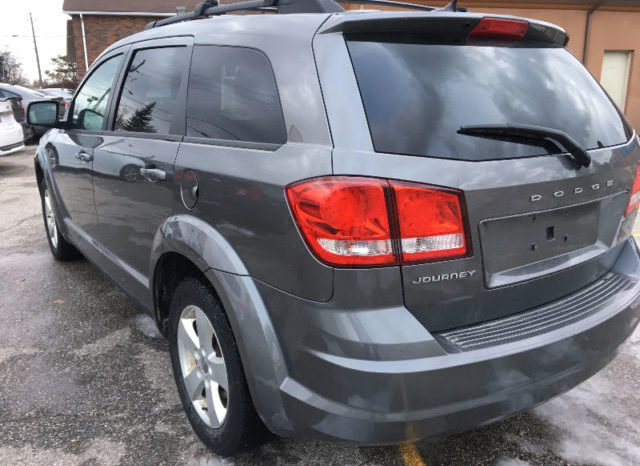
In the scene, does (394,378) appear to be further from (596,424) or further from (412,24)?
(596,424)

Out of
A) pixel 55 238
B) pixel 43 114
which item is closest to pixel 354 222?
pixel 43 114

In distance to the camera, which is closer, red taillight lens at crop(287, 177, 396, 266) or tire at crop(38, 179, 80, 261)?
red taillight lens at crop(287, 177, 396, 266)

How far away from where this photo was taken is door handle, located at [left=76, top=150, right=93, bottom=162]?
3.33 m

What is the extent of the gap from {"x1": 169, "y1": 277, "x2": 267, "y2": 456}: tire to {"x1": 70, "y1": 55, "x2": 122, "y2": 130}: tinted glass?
156 centimetres

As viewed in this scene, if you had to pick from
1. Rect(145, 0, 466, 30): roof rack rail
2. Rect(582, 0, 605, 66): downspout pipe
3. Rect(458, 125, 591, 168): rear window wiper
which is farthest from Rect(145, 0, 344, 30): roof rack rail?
Rect(582, 0, 605, 66): downspout pipe

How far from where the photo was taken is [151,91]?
9.13 ft

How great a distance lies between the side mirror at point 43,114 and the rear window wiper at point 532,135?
328 centimetres

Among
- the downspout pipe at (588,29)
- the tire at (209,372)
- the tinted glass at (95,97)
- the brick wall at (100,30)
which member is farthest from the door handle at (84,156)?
the brick wall at (100,30)

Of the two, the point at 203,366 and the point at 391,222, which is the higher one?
the point at 391,222

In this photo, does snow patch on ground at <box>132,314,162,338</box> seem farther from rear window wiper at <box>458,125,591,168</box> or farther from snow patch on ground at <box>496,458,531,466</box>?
rear window wiper at <box>458,125,591,168</box>

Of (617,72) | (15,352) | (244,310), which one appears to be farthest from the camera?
(617,72)

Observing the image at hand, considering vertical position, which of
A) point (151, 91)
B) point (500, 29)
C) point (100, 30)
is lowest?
point (151, 91)

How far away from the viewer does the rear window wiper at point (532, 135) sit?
1.77m

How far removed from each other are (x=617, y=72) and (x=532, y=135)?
1751 cm
